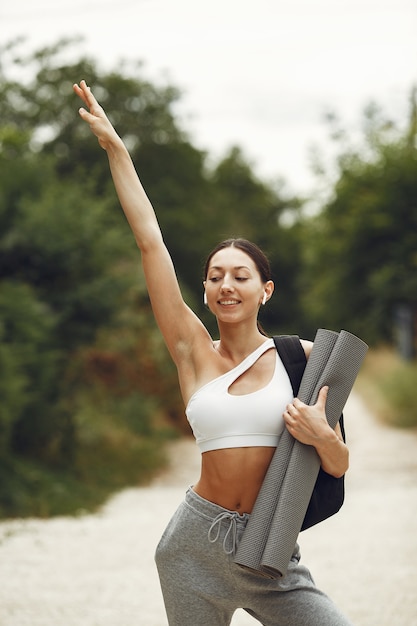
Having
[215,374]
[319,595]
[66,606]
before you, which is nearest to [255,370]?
[215,374]

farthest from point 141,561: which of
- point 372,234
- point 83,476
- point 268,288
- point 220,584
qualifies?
point 372,234

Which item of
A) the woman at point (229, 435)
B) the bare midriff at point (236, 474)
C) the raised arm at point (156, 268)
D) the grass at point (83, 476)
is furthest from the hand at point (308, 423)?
the grass at point (83, 476)

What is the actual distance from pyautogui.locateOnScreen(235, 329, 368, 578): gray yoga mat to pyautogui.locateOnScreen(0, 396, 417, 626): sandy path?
3.62 m

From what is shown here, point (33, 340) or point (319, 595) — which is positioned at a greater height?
point (33, 340)

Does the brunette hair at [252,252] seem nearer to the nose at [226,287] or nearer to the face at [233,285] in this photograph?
the face at [233,285]

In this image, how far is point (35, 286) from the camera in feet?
43.1

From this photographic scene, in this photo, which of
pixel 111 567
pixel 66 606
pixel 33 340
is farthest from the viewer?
pixel 33 340

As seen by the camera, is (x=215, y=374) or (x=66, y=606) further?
(x=66, y=606)

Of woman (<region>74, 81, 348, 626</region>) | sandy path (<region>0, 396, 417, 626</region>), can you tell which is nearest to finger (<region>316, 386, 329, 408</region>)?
woman (<region>74, 81, 348, 626</region>)

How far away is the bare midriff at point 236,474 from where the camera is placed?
2.96m

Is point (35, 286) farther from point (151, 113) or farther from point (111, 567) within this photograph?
point (151, 113)

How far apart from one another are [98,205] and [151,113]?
15069mm

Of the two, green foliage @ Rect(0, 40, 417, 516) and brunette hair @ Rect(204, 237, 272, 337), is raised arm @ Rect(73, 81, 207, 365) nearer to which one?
brunette hair @ Rect(204, 237, 272, 337)

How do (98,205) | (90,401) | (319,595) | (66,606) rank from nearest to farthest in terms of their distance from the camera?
(319,595), (66,606), (98,205), (90,401)
